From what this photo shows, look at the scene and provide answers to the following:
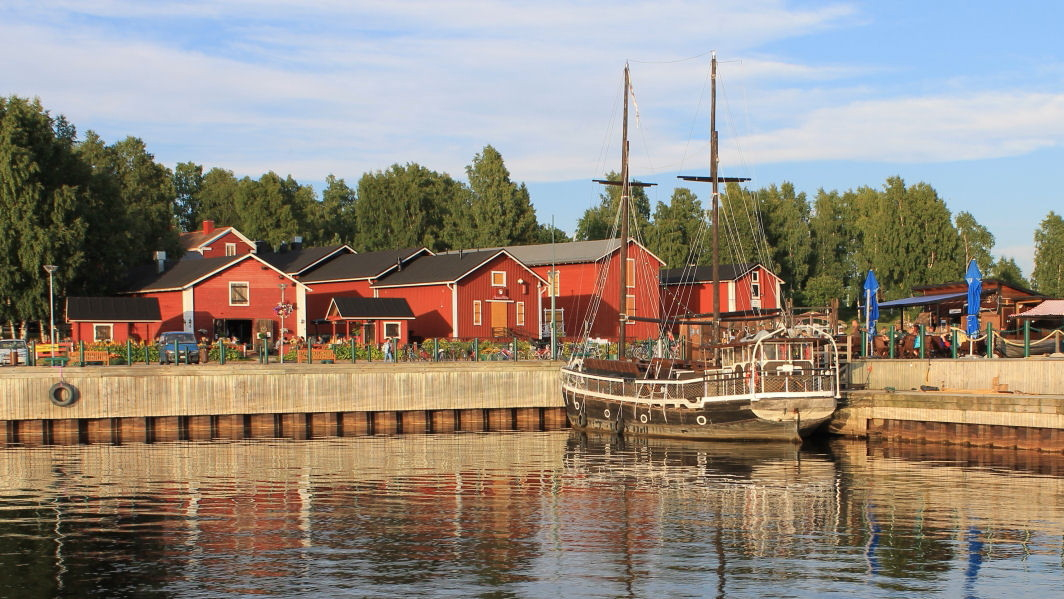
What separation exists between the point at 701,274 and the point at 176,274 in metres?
38.7

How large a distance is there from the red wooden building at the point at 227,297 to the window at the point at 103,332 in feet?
14.7

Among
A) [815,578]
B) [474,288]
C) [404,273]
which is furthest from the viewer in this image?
[404,273]

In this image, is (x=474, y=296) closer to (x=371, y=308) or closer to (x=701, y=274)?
(x=371, y=308)

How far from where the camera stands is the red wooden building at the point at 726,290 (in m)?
85.2

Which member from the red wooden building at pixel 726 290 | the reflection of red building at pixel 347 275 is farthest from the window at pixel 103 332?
the red wooden building at pixel 726 290

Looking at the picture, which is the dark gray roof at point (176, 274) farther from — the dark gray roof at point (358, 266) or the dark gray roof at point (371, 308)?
the dark gray roof at point (358, 266)

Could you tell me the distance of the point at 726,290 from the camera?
85562 mm

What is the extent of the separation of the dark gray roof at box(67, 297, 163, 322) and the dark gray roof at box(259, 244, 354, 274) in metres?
17.0

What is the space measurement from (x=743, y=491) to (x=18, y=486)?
65.2ft

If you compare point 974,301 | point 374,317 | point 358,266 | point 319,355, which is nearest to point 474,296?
point 374,317

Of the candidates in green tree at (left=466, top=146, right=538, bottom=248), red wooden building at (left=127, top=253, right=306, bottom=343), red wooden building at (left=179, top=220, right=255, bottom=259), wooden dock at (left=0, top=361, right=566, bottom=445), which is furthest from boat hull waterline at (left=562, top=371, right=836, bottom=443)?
green tree at (left=466, top=146, right=538, bottom=248)

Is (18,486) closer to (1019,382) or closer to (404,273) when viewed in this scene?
(1019,382)

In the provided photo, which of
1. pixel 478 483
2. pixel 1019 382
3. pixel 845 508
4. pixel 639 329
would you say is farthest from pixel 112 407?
pixel 639 329

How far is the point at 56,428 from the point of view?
1816 inches
